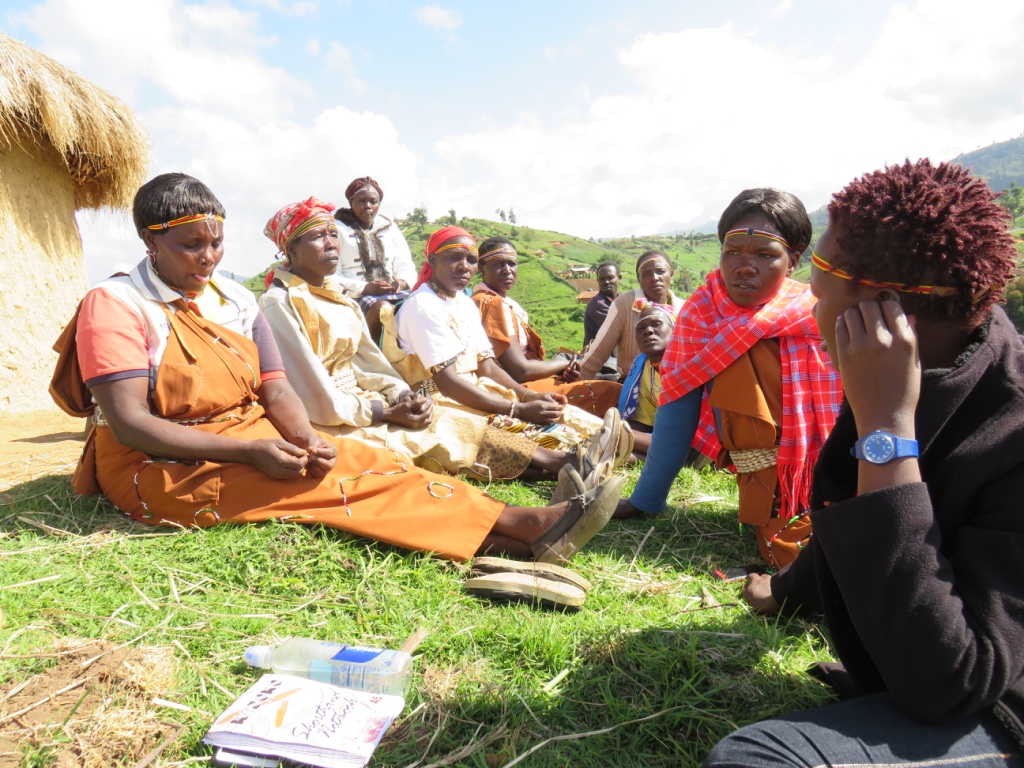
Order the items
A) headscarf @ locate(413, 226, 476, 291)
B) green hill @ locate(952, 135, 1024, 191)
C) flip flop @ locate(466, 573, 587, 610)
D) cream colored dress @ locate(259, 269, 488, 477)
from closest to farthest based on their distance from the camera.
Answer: flip flop @ locate(466, 573, 587, 610) < cream colored dress @ locate(259, 269, 488, 477) < headscarf @ locate(413, 226, 476, 291) < green hill @ locate(952, 135, 1024, 191)

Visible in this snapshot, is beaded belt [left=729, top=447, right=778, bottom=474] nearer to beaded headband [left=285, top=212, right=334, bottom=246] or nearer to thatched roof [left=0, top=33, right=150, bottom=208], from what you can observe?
beaded headband [left=285, top=212, right=334, bottom=246]

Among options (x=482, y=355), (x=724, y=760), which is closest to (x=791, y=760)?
(x=724, y=760)

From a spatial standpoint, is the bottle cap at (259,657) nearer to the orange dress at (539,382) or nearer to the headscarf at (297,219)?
the headscarf at (297,219)

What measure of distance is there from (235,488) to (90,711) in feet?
4.05

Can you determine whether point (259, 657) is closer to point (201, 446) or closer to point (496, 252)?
point (201, 446)

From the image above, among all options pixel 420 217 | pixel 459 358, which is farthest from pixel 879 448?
pixel 420 217

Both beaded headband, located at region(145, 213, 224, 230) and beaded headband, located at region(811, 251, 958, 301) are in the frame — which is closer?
beaded headband, located at region(811, 251, 958, 301)

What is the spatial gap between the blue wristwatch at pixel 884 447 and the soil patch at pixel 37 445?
441 centimetres

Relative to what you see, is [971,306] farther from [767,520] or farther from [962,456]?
[767,520]

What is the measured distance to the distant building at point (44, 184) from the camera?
6.47 m

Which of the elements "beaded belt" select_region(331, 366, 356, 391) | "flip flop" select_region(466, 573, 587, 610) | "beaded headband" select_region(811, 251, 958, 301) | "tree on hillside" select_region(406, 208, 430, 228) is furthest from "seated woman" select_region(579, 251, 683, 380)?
"tree on hillside" select_region(406, 208, 430, 228)

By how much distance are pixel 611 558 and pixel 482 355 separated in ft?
7.61

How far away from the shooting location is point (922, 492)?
4.69ft

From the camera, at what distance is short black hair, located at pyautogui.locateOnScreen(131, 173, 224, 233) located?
312cm
